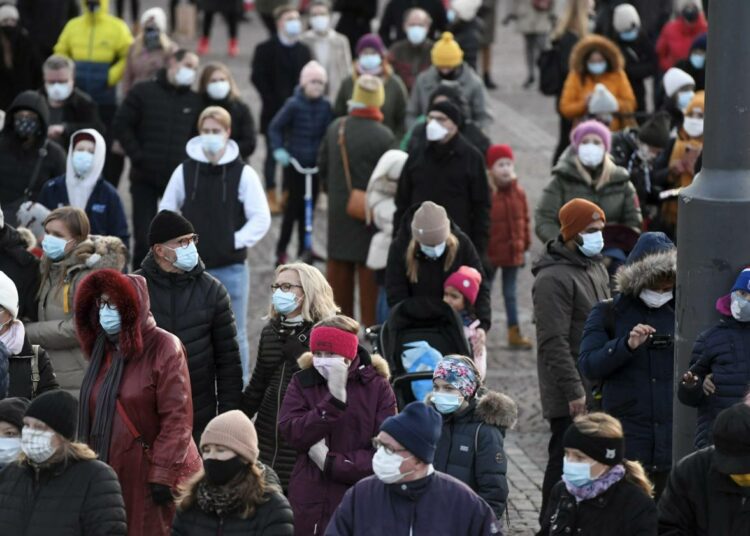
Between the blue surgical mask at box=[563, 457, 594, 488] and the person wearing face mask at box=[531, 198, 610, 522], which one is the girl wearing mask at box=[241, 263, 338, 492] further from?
the blue surgical mask at box=[563, 457, 594, 488]

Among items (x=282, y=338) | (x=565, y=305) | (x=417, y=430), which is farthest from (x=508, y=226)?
(x=417, y=430)

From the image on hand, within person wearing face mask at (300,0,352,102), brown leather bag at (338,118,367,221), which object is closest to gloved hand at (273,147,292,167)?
brown leather bag at (338,118,367,221)

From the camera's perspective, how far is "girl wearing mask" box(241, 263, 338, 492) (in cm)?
956

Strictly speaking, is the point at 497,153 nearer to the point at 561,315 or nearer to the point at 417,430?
the point at 561,315

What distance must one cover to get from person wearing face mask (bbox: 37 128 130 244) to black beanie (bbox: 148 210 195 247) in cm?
278

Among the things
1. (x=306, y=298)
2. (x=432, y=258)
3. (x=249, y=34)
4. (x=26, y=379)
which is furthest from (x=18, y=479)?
(x=249, y=34)

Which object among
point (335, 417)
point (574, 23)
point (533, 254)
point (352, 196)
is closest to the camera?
point (335, 417)

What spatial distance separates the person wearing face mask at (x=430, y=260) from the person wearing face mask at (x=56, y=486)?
12.4 ft

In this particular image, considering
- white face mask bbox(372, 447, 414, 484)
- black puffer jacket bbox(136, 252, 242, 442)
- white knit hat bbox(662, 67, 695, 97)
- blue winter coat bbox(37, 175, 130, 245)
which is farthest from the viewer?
white knit hat bbox(662, 67, 695, 97)

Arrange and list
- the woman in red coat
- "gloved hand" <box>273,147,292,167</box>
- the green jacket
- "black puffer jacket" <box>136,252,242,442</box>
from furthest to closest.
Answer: "gloved hand" <box>273,147,292,167</box> → the green jacket → "black puffer jacket" <box>136,252,242,442</box> → the woman in red coat

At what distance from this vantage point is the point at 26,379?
928cm

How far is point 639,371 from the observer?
9562 millimetres

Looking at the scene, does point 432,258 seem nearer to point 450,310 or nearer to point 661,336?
point 450,310

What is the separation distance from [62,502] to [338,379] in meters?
1.59
